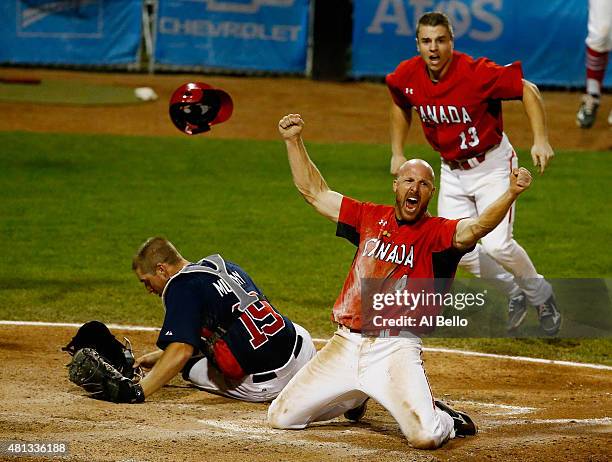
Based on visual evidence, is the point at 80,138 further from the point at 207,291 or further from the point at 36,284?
the point at 207,291

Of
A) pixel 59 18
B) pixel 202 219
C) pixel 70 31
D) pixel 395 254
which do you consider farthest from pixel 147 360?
pixel 70 31

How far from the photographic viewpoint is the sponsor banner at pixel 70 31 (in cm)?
1997

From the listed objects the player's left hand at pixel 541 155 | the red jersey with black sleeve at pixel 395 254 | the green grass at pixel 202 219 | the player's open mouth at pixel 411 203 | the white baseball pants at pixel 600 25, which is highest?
the white baseball pants at pixel 600 25

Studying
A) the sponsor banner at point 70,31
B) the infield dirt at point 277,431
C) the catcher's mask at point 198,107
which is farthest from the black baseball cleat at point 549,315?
the sponsor banner at point 70,31

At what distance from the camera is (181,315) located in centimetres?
598

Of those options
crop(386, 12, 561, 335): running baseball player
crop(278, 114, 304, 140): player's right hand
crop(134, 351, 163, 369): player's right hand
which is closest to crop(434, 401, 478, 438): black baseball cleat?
crop(278, 114, 304, 140): player's right hand

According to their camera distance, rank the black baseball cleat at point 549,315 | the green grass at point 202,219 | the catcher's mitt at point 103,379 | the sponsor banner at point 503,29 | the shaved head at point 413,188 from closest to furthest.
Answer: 1. the shaved head at point 413,188
2. the catcher's mitt at point 103,379
3. the black baseball cleat at point 549,315
4. the green grass at point 202,219
5. the sponsor banner at point 503,29

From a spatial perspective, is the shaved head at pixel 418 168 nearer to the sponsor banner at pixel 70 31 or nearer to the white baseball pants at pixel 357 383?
the white baseball pants at pixel 357 383

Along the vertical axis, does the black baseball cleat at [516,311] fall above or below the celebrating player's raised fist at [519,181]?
below

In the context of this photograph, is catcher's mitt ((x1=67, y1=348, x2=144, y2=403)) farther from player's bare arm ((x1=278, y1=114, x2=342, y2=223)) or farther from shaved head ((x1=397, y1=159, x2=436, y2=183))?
shaved head ((x1=397, y1=159, x2=436, y2=183))

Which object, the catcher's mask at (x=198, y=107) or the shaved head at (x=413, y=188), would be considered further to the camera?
the catcher's mask at (x=198, y=107)

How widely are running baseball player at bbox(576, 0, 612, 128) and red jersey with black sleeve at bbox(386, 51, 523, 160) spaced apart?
5.94 meters

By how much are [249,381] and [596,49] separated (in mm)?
8826

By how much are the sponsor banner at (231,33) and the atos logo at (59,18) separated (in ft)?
3.80
